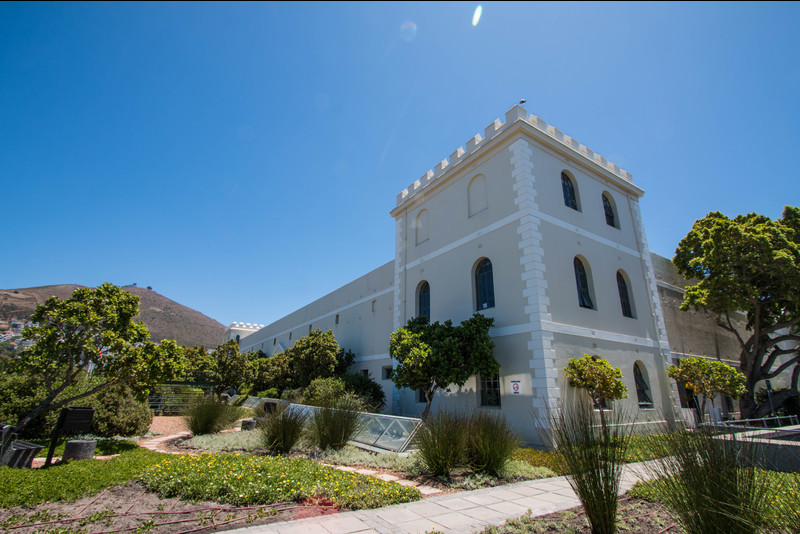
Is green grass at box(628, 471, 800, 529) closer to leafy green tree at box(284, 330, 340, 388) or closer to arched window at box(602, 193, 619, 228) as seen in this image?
arched window at box(602, 193, 619, 228)

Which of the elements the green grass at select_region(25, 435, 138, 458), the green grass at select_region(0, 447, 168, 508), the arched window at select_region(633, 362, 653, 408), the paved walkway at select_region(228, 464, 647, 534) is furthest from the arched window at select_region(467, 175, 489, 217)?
the green grass at select_region(25, 435, 138, 458)

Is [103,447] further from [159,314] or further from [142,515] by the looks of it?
[159,314]

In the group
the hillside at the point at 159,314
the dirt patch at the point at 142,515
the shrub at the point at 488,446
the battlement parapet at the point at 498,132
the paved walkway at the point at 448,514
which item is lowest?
the paved walkway at the point at 448,514

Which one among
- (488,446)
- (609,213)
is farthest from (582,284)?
(488,446)

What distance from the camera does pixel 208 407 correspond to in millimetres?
10859

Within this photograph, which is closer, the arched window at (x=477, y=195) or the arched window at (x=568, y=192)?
the arched window at (x=568, y=192)

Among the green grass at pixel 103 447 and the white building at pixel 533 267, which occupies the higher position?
the white building at pixel 533 267

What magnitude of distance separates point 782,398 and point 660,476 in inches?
697

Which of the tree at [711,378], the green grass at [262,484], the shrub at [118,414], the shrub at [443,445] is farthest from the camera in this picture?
the tree at [711,378]

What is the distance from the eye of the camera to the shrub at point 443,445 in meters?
6.41

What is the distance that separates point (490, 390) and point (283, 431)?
21.0ft

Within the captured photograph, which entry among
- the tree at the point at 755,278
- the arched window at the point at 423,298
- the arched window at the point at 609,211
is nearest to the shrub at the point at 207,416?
the arched window at the point at 423,298

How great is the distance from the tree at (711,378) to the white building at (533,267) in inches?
39.1

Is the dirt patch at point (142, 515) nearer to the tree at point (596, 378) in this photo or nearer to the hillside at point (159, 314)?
the tree at point (596, 378)
